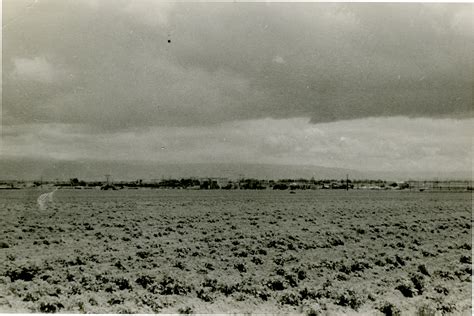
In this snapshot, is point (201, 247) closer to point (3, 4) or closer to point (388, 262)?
point (388, 262)

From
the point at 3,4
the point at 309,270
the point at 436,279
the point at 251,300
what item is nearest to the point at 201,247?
the point at 309,270

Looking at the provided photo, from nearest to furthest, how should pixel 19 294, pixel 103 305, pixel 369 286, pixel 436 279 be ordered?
pixel 103 305 < pixel 19 294 < pixel 369 286 < pixel 436 279

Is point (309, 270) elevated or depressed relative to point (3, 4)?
depressed

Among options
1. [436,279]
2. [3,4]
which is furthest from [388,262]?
[3,4]

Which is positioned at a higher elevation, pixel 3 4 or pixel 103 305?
pixel 3 4

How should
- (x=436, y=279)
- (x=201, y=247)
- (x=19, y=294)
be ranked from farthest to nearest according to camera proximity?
(x=201, y=247) → (x=436, y=279) → (x=19, y=294)

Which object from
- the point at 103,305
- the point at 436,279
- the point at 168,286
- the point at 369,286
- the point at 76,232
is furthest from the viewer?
the point at 76,232

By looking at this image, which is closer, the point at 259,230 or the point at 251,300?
the point at 251,300

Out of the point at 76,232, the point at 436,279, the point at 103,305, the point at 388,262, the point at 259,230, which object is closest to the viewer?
the point at 103,305

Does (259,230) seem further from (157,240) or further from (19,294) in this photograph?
(19,294)
